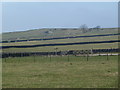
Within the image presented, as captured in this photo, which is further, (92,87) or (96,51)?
(96,51)

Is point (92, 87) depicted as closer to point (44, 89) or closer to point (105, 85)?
point (105, 85)

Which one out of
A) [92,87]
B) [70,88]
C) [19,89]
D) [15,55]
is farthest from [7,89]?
[15,55]

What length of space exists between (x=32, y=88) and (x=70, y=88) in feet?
7.47

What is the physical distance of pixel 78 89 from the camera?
56.2 feet

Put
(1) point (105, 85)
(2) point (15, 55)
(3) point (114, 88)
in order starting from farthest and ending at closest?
1. (2) point (15, 55)
2. (1) point (105, 85)
3. (3) point (114, 88)

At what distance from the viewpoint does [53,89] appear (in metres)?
17.2

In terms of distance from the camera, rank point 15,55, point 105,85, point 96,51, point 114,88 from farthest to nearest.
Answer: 1. point 96,51
2. point 15,55
3. point 105,85
4. point 114,88

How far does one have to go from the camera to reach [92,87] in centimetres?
1770

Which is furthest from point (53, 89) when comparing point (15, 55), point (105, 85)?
point (15, 55)

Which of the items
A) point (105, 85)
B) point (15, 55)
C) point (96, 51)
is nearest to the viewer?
point (105, 85)

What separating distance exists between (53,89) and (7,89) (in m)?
2.82

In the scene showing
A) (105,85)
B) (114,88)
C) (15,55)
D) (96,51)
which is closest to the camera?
(114,88)

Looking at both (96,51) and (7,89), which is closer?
(7,89)

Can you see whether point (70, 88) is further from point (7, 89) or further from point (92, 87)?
point (7, 89)
